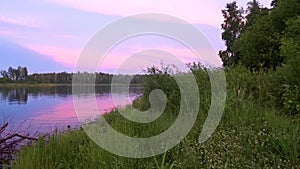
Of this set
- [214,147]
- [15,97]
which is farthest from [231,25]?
[214,147]

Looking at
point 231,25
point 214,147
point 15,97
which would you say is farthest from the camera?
point 15,97

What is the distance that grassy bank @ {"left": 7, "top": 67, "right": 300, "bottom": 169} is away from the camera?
3898 millimetres

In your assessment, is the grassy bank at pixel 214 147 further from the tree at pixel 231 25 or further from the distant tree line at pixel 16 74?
the distant tree line at pixel 16 74

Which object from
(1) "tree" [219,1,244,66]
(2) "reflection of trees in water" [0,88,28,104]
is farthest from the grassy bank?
(2) "reflection of trees in water" [0,88,28,104]

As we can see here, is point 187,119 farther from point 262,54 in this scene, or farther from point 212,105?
point 262,54

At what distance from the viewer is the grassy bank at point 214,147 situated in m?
3.90

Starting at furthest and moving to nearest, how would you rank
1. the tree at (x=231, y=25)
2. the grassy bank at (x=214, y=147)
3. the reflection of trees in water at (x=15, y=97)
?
the reflection of trees in water at (x=15, y=97), the tree at (x=231, y=25), the grassy bank at (x=214, y=147)

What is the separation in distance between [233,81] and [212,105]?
2.04m

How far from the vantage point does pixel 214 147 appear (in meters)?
4.35

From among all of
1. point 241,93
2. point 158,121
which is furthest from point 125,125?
point 241,93

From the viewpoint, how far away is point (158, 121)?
5906mm

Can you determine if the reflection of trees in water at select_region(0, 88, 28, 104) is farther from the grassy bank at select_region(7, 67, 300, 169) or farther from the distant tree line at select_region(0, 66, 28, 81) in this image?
the grassy bank at select_region(7, 67, 300, 169)

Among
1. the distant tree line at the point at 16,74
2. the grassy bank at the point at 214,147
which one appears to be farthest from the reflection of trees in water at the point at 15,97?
the grassy bank at the point at 214,147

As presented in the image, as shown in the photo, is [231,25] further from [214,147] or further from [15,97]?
[214,147]
